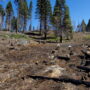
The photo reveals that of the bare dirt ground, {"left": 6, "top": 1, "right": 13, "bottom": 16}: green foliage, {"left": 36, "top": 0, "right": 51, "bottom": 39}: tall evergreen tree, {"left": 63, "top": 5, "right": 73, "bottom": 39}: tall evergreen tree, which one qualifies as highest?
{"left": 6, "top": 1, "right": 13, "bottom": 16}: green foliage

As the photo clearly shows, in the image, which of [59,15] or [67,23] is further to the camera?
[59,15]

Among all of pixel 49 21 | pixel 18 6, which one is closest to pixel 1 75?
pixel 49 21

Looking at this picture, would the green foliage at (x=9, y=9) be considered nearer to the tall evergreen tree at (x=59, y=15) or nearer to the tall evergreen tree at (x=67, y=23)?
the tall evergreen tree at (x=59, y=15)

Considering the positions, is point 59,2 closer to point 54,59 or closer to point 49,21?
point 49,21

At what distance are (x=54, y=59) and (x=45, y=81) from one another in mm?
4850

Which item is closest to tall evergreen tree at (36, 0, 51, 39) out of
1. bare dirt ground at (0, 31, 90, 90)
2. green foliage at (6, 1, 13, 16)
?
green foliage at (6, 1, 13, 16)

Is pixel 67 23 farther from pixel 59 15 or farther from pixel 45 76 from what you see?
pixel 45 76

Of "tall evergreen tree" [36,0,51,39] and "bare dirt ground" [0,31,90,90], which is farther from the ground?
"tall evergreen tree" [36,0,51,39]

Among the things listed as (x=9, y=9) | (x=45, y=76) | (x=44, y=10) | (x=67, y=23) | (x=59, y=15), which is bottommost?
(x=45, y=76)

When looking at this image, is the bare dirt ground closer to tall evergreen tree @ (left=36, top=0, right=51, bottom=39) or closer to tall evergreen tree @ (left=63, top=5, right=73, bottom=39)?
tall evergreen tree @ (left=63, top=5, right=73, bottom=39)

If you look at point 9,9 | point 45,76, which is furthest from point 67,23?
point 9,9

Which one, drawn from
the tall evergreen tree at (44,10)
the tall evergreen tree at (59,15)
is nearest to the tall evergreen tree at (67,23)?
the tall evergreen tree at (59,15)

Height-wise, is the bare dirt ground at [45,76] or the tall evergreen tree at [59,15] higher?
the tall evergreen tree at [59,15]

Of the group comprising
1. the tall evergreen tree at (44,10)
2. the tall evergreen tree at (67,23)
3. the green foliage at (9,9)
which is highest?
the green foliage at (9,9)
